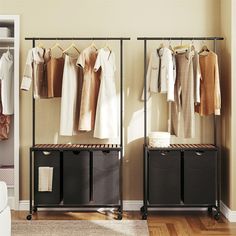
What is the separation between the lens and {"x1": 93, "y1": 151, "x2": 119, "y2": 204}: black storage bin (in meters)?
4.09

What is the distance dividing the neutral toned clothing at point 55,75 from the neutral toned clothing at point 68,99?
0.40 feet

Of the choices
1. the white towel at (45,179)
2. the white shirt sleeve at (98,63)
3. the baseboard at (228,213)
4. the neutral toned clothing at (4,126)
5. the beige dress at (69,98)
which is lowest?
the baseboard at (228,213)

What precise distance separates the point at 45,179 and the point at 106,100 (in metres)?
0.99

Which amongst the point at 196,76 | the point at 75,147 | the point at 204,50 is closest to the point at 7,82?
the point at 75,147

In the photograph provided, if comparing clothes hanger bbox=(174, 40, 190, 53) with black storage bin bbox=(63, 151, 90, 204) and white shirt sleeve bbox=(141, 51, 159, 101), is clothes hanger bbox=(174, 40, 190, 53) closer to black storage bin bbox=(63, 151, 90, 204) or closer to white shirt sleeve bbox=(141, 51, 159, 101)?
white shirt sleeve bbox=(141, 51, 159, 101)

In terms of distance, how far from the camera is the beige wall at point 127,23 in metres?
→ 4.44

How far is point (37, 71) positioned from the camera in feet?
13.6

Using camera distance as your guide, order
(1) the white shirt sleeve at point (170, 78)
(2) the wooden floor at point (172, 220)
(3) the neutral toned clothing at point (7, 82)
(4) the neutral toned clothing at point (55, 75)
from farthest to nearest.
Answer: (3) the neutral toned clothing at point (7, 82), (4) the neutral toned clothing at point (55, 75), (1) the white shirt sleeve at point (170, 78), (2) the wooden floor at point (172, 220)

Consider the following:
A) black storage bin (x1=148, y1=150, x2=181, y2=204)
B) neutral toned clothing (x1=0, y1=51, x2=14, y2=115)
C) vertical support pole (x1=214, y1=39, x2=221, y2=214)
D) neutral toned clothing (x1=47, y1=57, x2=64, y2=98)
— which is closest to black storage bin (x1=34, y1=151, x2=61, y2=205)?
neutral toned clothing (x1=47, y1=57, x2=64, y2=98)

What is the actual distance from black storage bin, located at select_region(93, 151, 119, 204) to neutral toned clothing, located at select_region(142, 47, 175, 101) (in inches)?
30.7

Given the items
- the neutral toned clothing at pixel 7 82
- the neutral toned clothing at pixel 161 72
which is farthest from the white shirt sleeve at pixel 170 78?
the neutral toned clothing at pixel 7 82

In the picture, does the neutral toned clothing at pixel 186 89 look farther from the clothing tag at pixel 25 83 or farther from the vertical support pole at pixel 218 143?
the clothing tag at pixel 25 83

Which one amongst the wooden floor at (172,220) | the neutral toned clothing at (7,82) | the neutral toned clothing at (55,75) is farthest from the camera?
the neutral toned clothing at (7,82)

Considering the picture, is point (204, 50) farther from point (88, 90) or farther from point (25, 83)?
point (25, 83)
